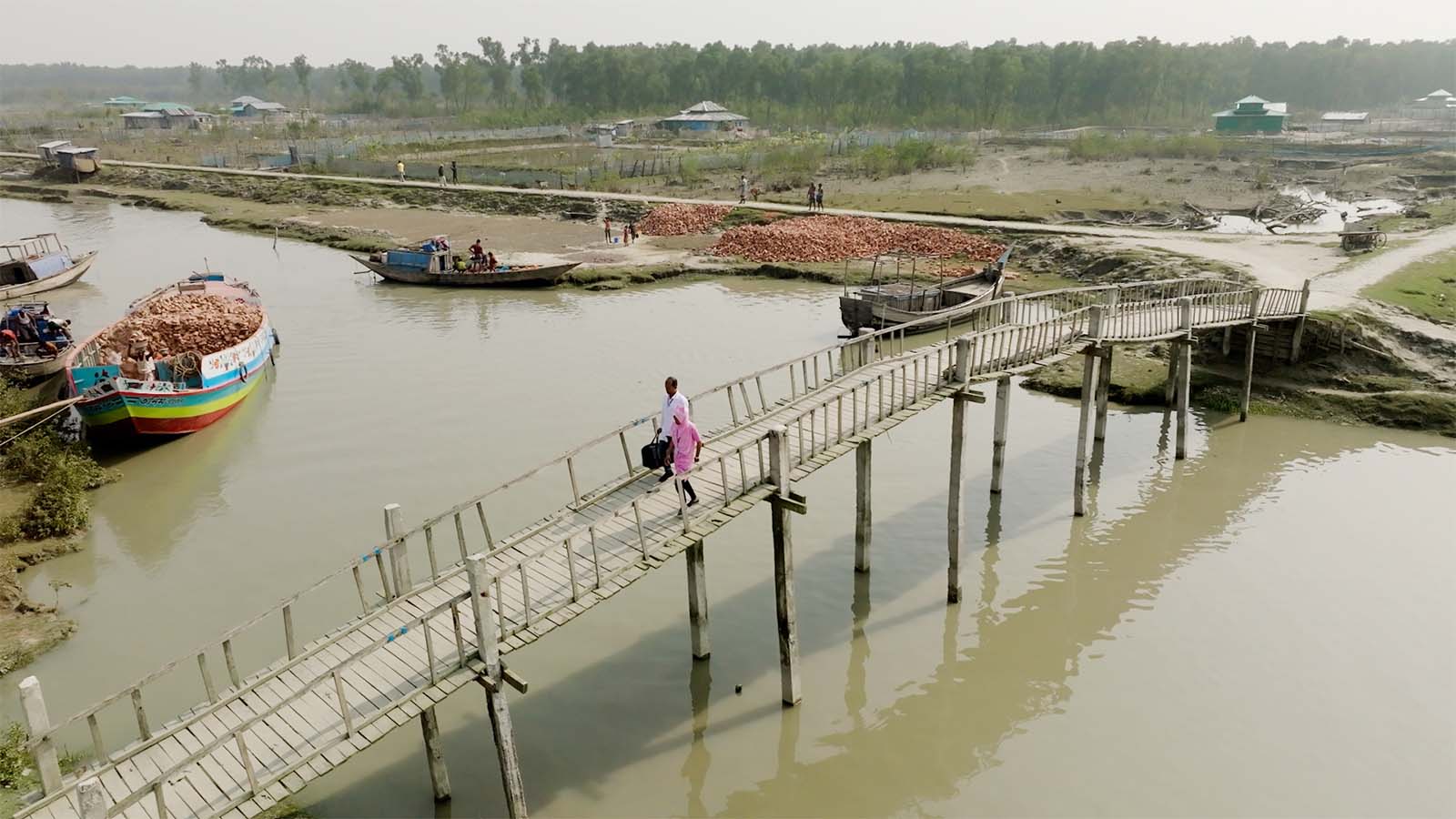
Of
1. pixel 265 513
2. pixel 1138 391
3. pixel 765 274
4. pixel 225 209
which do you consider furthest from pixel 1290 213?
pixel 225 209

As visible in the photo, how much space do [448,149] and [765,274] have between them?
2895 inches

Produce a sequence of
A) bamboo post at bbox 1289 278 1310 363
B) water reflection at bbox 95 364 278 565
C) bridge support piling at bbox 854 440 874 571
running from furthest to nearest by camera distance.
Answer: bamboo post at bbox 1289 278 1310 363 < water reflection at bbox 95 364 278 565 < bridge support piling at bbox 854 440 874 571

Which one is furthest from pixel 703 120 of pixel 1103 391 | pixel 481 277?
pixel 1103 391

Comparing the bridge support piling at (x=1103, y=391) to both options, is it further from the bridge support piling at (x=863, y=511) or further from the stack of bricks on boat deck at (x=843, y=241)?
the stack of bricks on boat deck at (x=843, y=241)

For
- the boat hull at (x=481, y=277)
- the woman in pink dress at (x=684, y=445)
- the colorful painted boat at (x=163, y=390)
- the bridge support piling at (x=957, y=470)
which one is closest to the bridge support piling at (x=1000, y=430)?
the bridge support piling at (x=957, y=470)

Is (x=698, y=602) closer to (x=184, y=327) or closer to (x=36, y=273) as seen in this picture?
(x=184, y=327)

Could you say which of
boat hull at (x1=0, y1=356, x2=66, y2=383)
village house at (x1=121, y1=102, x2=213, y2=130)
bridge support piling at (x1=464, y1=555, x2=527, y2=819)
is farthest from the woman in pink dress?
village house at (x1=121, y1=102, x2=213, y2=130)

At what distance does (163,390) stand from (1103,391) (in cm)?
2377

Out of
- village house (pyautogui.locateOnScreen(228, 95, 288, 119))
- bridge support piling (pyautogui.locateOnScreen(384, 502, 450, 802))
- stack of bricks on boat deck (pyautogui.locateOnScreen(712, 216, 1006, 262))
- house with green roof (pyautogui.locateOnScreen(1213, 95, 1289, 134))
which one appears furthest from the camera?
village house (pyautogui.locateOnScreen(228, 95, 288, 119))

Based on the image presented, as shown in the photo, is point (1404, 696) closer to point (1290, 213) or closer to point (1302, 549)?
point (1302, 549)

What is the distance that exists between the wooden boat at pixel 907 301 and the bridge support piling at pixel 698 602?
18203 millimetres

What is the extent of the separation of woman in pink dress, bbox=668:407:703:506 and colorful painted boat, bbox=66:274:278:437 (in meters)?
17.7

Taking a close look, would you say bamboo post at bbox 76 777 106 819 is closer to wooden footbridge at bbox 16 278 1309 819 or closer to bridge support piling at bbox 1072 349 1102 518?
wooden footbridge at bbox 16 278 1309 819

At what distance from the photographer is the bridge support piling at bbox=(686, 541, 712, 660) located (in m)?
14.9
